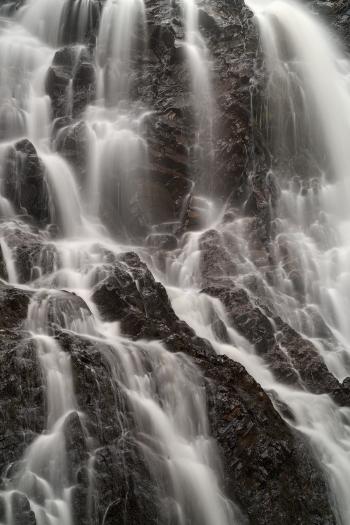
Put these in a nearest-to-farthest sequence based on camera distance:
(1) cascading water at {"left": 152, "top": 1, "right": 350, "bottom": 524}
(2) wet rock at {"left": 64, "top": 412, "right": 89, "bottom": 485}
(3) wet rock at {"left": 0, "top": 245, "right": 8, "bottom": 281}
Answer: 1. (2) wet rock at {"left": 64, "top": 412, "right": 89, "bottom": 485}
2. (1) cascading water at {"left": 152, "top": 1, "right": 350, "bottom": 524}
3. (3) wet rock at {"left": 0, "top": 245, "right": 8, "bottom": 281}

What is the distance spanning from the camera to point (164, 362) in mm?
11289

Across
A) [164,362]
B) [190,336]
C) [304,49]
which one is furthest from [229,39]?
[164,362]

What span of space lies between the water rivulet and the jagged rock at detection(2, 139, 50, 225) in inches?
2.6

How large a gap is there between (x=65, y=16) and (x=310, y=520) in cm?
2580

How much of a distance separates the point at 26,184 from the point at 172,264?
539cm

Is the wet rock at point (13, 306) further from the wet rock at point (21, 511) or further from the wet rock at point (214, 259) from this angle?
the wet rock at point (214, 259)

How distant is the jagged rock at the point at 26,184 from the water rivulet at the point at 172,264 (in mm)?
65

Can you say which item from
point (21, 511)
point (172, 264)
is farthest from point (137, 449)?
point (172, 264)

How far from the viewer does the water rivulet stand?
9250mm

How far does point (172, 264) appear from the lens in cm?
1839

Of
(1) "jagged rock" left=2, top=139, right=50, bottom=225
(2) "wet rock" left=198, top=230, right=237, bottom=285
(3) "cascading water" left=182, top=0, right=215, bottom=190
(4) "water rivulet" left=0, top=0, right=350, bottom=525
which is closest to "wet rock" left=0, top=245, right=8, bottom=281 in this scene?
(4) "water rivulet" left=0, top=0, right=350, bottom=525

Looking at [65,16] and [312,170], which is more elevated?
[65,16]

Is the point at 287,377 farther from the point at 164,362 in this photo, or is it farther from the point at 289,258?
the point at 289,258

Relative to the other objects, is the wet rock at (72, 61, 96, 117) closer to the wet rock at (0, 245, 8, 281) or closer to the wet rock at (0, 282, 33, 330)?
the wet rock at (0, 245, 8, 281)
